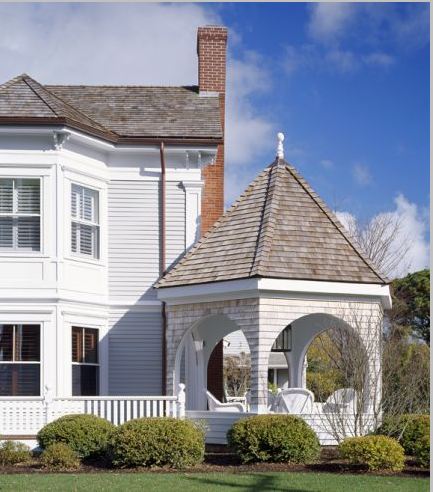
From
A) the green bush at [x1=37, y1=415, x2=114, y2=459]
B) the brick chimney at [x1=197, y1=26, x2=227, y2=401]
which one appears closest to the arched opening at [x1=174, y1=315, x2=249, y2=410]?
the brick chimney at [x1=197, y1=26, x2=227, y2=401]

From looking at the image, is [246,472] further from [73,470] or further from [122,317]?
[122,317]

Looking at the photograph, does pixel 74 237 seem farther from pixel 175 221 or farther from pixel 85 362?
pixel 85 362

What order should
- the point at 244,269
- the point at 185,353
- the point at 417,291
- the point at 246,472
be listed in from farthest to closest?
the point at 417,291
the point at 185,353
the point at 244,269
the point at 246,472

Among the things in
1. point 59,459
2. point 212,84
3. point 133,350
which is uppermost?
point 212,84

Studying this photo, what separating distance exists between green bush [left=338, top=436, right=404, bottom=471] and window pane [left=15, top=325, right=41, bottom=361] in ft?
25.9

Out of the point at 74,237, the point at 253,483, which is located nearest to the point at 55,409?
the point at 74,237

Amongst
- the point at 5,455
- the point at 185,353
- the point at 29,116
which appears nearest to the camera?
the point at 5,455

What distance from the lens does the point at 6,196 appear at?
22.7m

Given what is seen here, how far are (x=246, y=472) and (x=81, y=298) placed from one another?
7.23 metres

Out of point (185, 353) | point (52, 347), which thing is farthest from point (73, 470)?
point (185, 353)

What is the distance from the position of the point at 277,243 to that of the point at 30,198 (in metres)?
5.59

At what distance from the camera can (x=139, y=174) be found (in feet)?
80.0

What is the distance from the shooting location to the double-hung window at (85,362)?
2309 centimetres

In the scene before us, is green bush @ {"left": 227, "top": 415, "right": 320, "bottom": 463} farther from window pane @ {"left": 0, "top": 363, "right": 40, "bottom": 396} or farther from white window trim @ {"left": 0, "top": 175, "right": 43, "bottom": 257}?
white window trim @ {"left": 0, "top": 175, "right": 43, "bottom": 257}
